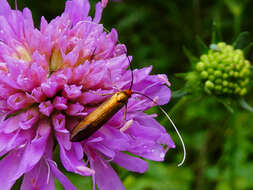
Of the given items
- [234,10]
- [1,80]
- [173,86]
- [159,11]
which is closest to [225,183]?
[173,86]

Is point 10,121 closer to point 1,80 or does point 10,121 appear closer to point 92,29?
point 1,80

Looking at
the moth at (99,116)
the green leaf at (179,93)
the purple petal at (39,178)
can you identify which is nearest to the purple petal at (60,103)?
the moth at (99,116)

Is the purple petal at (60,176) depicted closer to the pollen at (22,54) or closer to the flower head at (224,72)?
the pollen at (22,54)

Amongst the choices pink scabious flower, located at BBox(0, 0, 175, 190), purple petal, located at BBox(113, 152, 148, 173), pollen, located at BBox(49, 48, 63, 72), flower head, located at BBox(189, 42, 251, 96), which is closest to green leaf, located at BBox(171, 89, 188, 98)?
flower head, located at BBox(189, 42, 251, 96)

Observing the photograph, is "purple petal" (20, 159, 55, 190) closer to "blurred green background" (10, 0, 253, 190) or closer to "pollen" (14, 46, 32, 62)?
"pollen" (14, 46, 32, 62)

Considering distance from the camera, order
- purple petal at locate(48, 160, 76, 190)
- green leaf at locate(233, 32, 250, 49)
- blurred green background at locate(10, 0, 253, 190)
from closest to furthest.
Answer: purple petal at locate(48, 160, 76, 190)
green leaf at locate(233, 32, 250, 49)
blurred green background at locate(10, 0, 253, 190)
